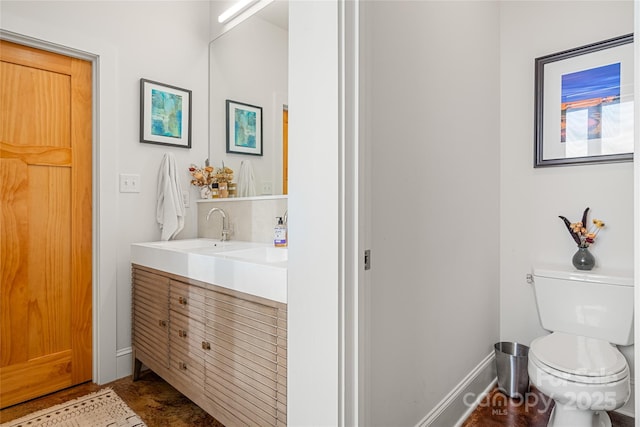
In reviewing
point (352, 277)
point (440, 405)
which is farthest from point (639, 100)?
point (440, 405)

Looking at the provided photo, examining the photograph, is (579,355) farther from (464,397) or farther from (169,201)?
(169,201)

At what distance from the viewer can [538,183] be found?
76.2 inches

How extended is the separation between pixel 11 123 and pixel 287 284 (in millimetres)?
1756

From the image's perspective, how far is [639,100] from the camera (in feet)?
3.26

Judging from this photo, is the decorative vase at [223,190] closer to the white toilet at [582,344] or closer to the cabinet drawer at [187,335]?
the cabinet drawer at [187,335]

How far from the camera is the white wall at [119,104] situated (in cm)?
198

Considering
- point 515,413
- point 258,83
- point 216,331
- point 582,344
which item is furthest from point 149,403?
point 582,344

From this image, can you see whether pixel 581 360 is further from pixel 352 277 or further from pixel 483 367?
pixel 352 277

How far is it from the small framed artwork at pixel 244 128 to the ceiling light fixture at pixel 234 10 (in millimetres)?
559

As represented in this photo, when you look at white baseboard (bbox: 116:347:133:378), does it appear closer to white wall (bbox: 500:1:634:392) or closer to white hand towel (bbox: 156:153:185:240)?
white hand towel (bbox: 156:153:185:240)

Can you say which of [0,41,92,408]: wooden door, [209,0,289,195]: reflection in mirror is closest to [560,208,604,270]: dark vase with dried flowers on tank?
[209,0,289,195]: reflection in mirror

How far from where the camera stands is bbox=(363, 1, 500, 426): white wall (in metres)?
1.19

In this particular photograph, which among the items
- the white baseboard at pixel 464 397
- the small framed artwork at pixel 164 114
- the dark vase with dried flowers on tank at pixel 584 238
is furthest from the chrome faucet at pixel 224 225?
the dark vase with dried flowers on tank at pixel 584 238

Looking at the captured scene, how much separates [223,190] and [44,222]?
3.26 ft
